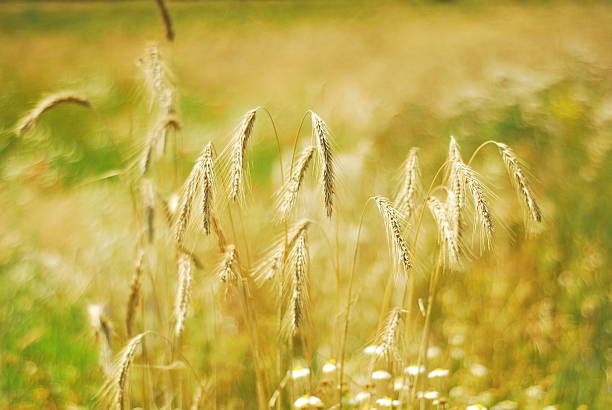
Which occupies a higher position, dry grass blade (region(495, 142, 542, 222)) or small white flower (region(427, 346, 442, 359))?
dry grass blade (region(495, 142, 542, 222))

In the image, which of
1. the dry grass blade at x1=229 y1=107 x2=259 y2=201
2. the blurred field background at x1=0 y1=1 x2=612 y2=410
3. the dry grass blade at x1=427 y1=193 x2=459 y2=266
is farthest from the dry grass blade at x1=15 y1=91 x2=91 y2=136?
the dry grass blade at x1=427 y1=193 x2=459 y2=266

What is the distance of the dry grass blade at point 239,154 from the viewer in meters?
1.59

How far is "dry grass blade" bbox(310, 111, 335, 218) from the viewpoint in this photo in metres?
1.62

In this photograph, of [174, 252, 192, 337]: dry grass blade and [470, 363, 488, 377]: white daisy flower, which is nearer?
[174, 252, 192, 337]: dry grass blade

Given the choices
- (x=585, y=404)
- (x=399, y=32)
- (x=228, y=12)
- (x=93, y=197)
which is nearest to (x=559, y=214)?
(x=585, y=404)

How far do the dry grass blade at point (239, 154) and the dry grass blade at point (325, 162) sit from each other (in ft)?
0.61

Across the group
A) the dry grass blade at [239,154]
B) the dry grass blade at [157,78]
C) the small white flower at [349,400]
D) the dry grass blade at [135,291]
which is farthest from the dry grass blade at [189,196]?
the small white flower at [349,400]

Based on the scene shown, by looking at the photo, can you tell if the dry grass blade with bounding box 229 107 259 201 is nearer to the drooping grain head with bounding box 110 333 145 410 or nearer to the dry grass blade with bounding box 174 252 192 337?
the dry grass blade with bounding box 174 252 192 337

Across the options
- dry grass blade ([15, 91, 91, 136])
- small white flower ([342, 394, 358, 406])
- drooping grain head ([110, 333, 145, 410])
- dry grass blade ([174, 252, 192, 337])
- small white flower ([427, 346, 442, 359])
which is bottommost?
small white flower ([342, 394, 358, 406])

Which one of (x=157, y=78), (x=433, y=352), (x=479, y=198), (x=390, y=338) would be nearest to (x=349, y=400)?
(x=390, y=338)

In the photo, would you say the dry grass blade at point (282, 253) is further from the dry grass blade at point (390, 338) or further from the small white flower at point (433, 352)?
the small white flower at point (433, 352)

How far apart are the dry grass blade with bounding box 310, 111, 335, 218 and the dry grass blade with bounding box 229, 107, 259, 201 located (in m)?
0.19

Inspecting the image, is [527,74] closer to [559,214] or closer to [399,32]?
[559,214]

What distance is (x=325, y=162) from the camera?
1647 mm
